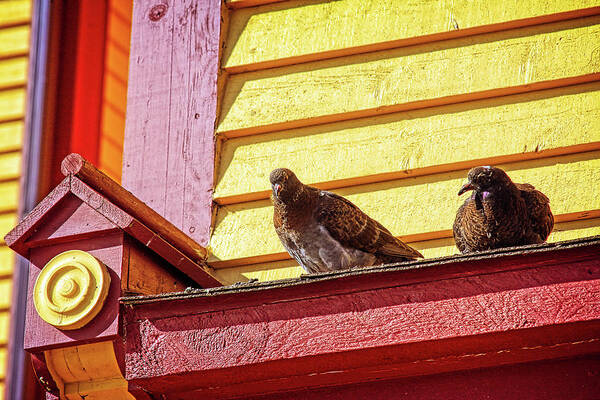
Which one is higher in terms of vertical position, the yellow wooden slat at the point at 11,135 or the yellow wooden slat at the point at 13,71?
the yellow wooden slat at the point at 13,71

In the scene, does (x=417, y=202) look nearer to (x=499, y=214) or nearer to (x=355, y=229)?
(x=355, y=229)

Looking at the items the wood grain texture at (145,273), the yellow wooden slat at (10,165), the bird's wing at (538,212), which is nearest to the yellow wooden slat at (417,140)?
the bird's wing at (538,212)

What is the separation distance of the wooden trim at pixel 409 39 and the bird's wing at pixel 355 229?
63cm

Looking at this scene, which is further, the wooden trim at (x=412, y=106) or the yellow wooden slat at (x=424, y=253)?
the wooden trim at (x=412, y=106)

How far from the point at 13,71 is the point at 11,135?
32 cm

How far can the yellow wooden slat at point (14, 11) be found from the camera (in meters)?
4.43

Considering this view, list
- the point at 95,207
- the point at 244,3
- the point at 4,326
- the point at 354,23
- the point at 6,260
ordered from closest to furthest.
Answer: the point at 95,207 < the point at 354,23 < the point at 244,3 < the point at 4,326 < the point at 6,260

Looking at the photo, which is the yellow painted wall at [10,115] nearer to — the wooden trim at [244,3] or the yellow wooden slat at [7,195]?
the yellow wooden slat at [7,195]

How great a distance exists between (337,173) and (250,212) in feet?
1.18

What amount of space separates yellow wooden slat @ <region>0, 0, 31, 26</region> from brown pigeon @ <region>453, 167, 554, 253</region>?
271 cm

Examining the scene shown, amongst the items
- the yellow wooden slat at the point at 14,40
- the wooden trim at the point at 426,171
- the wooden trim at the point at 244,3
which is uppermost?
the yellow wooden slat at the point at 14,40

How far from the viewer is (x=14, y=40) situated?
14.4 feet

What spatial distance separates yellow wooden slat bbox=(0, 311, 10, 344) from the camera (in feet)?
13.4

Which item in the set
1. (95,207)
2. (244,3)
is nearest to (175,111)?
(244,3)
